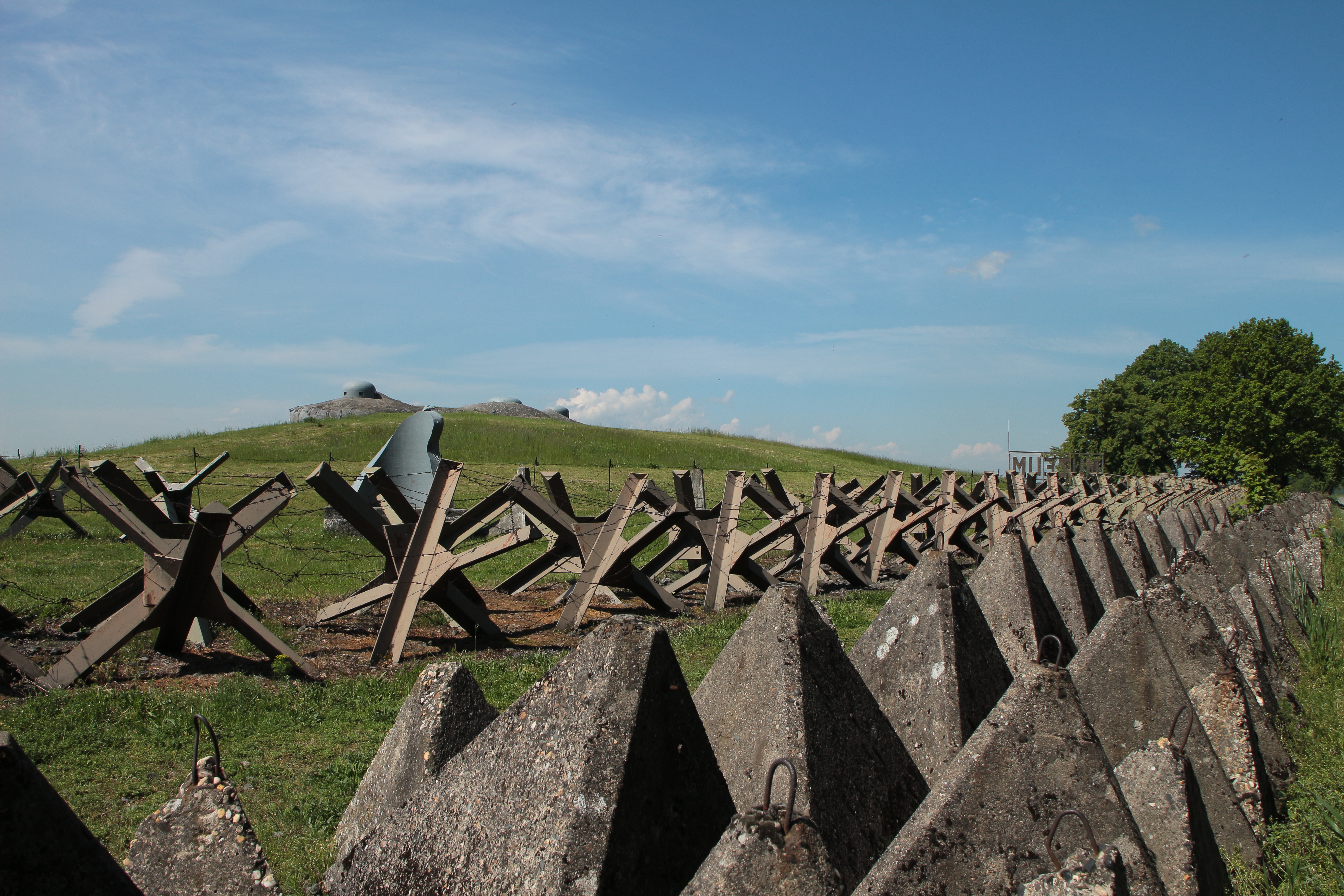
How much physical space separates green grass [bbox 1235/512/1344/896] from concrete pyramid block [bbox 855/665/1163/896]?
58.0 inches

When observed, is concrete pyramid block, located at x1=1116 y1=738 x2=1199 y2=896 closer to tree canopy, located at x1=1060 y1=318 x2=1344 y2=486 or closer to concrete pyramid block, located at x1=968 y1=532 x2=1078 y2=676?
concrete pyramid block, located at x1=968 y1=532 x2=1078 y2=676

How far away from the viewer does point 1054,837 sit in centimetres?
212

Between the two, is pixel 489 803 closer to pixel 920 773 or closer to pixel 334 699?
pixel 920 773

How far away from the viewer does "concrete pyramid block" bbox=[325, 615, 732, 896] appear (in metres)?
1.99

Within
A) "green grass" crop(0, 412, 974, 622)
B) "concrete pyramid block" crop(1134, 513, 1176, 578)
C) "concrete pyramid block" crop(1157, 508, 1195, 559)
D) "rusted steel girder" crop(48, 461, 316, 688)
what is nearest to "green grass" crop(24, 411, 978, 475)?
"green grass" crop(0, 412, 974, 622)

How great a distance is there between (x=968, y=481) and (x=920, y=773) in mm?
38559

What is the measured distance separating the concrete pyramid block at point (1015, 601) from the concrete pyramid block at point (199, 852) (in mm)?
3680

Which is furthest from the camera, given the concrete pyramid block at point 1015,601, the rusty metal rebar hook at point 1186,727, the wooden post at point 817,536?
the wooden post at point 817,536

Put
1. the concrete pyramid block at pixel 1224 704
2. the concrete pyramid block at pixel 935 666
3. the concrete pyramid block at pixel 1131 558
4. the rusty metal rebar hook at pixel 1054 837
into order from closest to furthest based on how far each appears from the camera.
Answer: the rusty metal rebar hook at pixel 1054 837 < the concrete pyramid block at pixel 935 666 < the concrete pyramid block at pixel 1224 704 < the concrete pyramid block at pixel 1131 558

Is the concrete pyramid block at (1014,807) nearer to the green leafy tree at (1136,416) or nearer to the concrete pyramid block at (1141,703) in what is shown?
the concrete pyramid block at (1141,703)

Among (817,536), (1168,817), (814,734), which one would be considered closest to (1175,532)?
(817,536)

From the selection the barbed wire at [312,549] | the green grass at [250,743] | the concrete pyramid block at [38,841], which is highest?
the concrete pyramid block at [38,841]

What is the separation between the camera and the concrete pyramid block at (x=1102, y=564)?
634 cm

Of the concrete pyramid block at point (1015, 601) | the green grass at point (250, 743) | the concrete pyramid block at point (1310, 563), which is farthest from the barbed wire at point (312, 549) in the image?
the concrete pyramid block at point (1310, 563)
